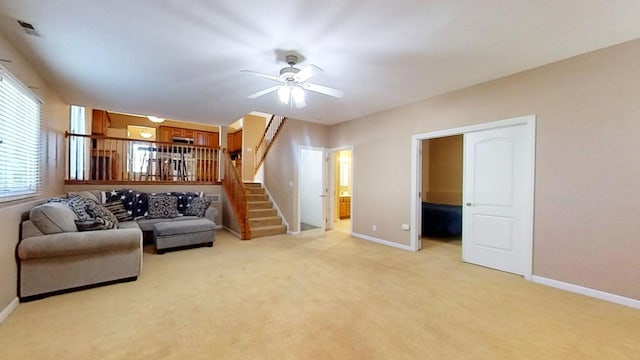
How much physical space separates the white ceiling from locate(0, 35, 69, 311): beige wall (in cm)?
17

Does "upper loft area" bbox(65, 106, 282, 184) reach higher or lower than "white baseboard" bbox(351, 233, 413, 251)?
higher

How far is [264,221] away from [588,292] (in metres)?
5.12

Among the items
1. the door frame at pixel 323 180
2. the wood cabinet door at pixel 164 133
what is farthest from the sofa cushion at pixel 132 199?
the wood cabinet door at pixel 164 133

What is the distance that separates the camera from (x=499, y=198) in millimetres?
3543

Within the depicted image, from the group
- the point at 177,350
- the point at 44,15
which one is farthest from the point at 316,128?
the point at 177,350

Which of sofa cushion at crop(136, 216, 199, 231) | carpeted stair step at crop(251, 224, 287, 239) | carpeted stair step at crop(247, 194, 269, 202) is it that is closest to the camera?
sofa cushion at crop(136, 216, 199, 231)

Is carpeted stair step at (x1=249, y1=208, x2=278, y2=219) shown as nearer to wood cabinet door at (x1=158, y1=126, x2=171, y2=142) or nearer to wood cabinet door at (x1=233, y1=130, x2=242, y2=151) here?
wood cabinet door at (x1=233, y1=130, x2=242, y2=151)

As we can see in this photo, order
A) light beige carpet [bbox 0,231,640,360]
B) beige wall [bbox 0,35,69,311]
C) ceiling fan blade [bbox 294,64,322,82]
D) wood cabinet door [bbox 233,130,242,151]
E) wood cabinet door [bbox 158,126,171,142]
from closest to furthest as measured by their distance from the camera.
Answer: light beige carpet [bbox 0,231,640,360]
beige wall [bbox 0,35,69,311]
ceiling fan blade [bbox 294,64,322,82]
wood cabinet door [bbox 158,126,171,142]
wood cabinet door [bbox 233,130,242,151]

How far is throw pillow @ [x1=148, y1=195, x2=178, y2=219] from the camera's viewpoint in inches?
196

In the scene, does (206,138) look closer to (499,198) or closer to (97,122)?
(97,122)

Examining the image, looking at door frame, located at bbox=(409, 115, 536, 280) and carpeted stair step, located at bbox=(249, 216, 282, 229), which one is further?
carpeted stair step, located at bbox=(249, 216, 282, 229)

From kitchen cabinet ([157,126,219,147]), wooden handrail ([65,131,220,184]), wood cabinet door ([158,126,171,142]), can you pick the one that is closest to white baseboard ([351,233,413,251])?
Result: wooden handrail ([65,131,220,184])

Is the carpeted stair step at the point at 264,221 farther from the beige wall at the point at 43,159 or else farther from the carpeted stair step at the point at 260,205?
the beige wall at the point at 43,159

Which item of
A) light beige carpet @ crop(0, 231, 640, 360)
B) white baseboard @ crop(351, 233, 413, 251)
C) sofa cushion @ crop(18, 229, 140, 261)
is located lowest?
light beige carpet @ crop(0, 231, 640, 360)
